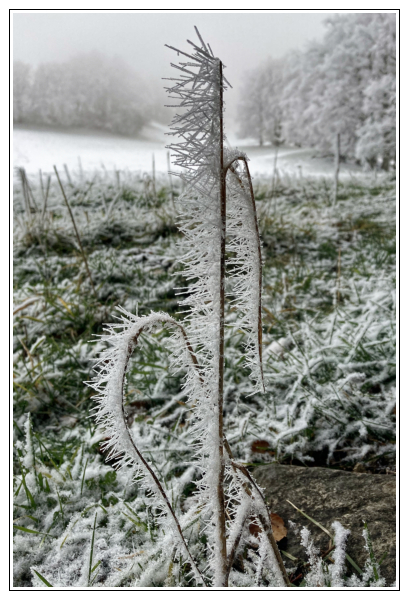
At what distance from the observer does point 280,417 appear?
161 centimetres

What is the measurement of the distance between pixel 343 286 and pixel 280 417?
1.61m

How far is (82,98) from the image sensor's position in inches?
440

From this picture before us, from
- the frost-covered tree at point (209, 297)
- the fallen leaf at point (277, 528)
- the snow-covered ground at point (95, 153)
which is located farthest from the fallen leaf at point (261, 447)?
the snow-covered ground at point (95, 153)

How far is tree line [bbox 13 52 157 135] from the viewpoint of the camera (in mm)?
9469

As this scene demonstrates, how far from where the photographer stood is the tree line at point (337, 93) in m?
11.2

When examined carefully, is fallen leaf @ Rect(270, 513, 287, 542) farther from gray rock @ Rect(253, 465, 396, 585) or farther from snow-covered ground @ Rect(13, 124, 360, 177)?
snow-covered ground @ Rect(13, 124, 360, 177)

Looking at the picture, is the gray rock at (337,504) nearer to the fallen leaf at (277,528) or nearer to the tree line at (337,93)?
the fallen leaf at (277,528)

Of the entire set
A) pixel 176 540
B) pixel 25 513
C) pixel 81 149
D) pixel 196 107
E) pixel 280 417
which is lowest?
pixel 25 513

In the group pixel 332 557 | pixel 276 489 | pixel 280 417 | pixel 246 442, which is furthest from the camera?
pixel 280 417

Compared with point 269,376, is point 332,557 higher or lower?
lower

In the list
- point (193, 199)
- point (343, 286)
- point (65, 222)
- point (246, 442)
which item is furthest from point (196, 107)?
point (65, 222)

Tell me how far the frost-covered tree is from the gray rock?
0.37 metres

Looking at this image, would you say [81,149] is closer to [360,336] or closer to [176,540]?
[360,336]

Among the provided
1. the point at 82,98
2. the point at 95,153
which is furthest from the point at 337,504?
the point at 82,98
